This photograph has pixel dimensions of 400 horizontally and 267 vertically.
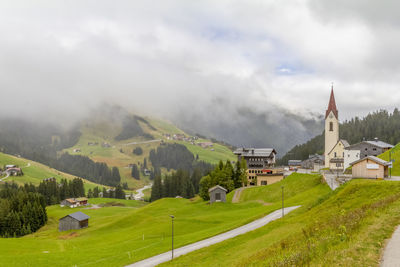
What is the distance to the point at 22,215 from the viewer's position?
4663 inches

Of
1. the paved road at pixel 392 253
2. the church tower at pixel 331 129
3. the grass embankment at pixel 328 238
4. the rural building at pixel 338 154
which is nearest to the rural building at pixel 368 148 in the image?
the rural building at pixel 338 154

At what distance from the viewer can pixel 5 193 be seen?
169 meters

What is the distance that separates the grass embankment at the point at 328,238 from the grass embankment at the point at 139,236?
12.5 metres

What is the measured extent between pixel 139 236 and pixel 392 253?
5784cm

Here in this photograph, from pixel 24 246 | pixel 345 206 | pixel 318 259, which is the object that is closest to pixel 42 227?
pixel 24 246

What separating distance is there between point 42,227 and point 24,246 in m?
59.5

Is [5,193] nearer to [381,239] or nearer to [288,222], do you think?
[288,222]

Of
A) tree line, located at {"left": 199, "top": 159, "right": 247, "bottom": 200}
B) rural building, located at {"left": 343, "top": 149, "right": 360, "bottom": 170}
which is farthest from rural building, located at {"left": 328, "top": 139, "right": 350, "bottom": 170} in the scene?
tree line, located at {"left": 199, "top": 159, "right": 247, "bottom": 200}

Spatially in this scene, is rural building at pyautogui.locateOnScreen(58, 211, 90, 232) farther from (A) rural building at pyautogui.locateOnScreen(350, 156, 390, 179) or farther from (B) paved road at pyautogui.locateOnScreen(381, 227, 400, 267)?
(B) paved road at pyautogui.locateOnScreen(381, 227, 400, 267)

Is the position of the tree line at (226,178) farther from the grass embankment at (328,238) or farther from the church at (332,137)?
the grass embankment at (328,238)

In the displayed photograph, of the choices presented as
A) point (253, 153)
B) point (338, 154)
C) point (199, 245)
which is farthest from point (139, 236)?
point (338, 154)

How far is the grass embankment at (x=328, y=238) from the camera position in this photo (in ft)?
60.9

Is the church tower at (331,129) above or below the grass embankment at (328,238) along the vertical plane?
above

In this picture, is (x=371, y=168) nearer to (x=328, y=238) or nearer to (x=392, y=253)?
(x=328, y=238)
